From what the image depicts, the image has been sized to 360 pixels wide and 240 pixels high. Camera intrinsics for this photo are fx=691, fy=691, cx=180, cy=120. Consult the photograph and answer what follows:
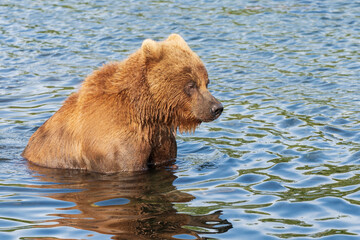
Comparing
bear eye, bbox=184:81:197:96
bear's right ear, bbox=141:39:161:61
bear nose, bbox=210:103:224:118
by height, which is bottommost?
bear nose, bbox=210:103:224:118

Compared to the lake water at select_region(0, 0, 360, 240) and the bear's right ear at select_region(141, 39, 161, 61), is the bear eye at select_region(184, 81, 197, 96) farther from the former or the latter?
the lake water at select_region(0, 0, 360, 240)

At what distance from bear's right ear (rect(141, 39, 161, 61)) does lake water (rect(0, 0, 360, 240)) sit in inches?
54.4

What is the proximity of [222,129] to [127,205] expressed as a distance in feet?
11.7

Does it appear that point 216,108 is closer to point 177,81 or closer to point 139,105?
point 177,81

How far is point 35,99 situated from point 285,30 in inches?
289

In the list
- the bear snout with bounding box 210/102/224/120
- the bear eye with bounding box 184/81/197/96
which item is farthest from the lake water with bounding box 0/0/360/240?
the bear eye with bounding box 184/81/197/96

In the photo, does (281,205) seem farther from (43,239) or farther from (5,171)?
(5,171)

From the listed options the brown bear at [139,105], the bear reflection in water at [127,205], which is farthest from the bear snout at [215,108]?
the bear reflection in water at [127,205]

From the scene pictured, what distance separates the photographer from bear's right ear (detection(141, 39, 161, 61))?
822cm

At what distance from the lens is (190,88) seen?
27.6 feet

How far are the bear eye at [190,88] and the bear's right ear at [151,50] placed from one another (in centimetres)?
49

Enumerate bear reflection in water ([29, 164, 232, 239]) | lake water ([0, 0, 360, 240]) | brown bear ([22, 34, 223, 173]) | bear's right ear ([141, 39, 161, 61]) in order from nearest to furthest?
bear reflection in water ([29, 164, 232, 239])
lake water ([0, 0, 360, 240])
bear's right ear ([141, 39, 161, 61])
brown bear ([22, 34, 223, 173])

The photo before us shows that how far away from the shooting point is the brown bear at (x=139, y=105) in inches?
328

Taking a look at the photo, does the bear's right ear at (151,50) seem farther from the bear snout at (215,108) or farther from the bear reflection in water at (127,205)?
the bear reflection in water at (127,205)
